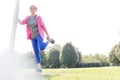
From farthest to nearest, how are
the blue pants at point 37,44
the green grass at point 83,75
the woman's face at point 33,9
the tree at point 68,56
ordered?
the tree at point 68,56, the green grass at point 83,75, the blue pants at point 37,44, the woman's face at point 33,9

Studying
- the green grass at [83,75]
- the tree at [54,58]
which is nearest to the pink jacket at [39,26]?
the green grass at [83,75]

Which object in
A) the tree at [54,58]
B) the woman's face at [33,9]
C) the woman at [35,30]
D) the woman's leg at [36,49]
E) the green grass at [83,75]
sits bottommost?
the green grass at [83,75]

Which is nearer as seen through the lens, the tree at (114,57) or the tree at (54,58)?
the tree at (54,58)

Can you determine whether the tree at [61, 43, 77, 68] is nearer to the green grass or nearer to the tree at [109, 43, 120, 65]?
the tree at [109, 43, 120, 65]

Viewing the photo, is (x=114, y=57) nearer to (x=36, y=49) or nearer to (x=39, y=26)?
(x=36, y=49)

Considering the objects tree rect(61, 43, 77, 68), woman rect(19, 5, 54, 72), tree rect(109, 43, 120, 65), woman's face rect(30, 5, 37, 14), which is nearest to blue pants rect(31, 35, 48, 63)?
woman rect(19, 5, 54, 72)

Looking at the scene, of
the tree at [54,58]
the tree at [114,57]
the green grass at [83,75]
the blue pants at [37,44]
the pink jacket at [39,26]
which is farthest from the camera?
the tree at [114,57]

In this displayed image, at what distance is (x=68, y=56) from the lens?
4216 cm

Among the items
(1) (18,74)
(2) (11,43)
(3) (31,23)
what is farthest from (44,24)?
(1) (18,74)

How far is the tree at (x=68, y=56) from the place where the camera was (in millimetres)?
41594

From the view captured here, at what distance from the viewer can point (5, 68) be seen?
7.88m

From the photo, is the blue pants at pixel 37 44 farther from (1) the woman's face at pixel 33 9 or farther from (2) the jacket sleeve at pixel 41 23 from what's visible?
(1) the woman's face at pixel 33 9

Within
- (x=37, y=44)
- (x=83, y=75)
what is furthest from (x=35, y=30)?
(x=83, y=75)

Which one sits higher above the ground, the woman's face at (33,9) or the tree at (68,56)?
the tree at (68,56)
